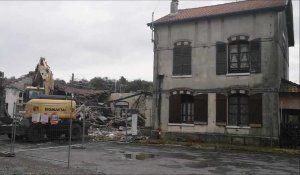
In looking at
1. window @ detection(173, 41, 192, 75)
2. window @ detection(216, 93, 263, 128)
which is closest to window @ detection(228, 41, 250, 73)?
window @ detection(216, 93, 263, 128)

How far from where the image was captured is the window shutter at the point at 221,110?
24055mm

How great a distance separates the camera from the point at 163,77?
87.6ft

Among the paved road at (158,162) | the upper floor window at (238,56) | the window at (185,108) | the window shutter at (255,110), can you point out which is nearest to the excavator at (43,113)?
the paved road at (158,162)

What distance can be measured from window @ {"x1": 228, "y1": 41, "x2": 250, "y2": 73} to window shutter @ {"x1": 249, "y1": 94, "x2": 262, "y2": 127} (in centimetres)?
179

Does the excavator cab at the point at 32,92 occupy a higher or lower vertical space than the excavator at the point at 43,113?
higher

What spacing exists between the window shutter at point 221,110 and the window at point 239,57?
176 centimetres

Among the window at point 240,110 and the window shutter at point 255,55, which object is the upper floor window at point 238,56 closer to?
the window shutter at point 255,55

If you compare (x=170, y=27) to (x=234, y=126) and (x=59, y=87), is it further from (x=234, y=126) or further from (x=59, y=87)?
(x=59, y=87)

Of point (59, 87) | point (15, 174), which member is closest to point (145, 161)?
point (15, 174)

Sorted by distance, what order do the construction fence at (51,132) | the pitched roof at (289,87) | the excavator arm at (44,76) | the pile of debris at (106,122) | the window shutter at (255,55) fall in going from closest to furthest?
1. the construction fence at (51,132)
2. the pitched roof at (289,87)
3. the window shutter at (255,55)
4. the excavator arm at (44,76)
5. the pile of debris at (106,122)

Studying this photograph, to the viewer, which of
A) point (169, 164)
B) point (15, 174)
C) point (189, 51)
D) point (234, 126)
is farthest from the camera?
point (189, 51)

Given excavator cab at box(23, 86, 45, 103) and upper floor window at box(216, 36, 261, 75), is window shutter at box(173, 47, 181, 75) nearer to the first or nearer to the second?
upper floor window at box(216, 36, 261, 75)

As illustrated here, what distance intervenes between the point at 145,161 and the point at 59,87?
23.0 metres

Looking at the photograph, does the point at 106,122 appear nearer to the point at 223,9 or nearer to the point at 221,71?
the point at 221,71
